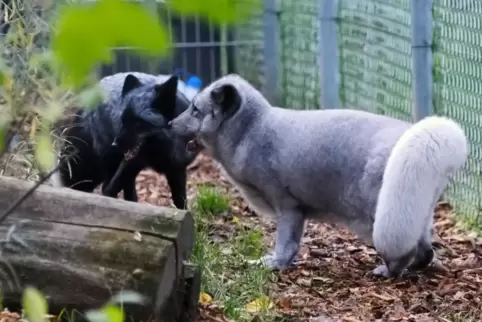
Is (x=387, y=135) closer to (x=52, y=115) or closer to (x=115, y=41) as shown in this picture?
(x=52, y=115)

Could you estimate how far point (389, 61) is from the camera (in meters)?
6.73

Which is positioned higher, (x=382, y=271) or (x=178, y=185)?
(x=178, y=185)

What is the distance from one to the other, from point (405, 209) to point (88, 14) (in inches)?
134

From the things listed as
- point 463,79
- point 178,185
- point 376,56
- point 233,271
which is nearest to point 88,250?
point 233,271

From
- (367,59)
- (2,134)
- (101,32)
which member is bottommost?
(367,59)

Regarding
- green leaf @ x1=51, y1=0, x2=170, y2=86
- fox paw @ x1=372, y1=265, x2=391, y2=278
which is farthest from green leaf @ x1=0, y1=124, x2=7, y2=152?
fox paw @ x1=372, y1=265, x2=391, y2=278

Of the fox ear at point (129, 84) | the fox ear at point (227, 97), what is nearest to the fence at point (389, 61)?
the fox ear at point (227, 97)

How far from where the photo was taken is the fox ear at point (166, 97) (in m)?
4.78

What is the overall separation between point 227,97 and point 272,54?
441 cm

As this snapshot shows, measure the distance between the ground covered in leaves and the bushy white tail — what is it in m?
0.26

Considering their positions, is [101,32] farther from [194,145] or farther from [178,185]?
[178,185]

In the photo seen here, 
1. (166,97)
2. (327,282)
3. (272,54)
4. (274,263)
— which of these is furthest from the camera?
(272,54)

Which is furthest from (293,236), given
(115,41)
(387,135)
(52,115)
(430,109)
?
(115,41)

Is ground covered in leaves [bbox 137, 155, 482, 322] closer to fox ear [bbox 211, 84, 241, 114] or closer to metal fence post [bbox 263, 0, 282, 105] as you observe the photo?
fox ear [bbox 211, 84, 241, 114]
